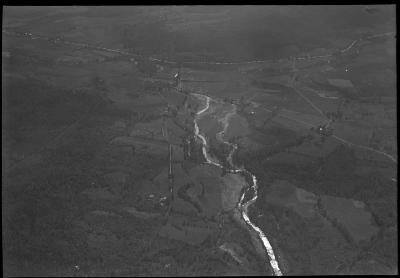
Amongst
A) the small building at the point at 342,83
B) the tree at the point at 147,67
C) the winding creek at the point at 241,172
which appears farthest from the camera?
the tree at the point at 147,67

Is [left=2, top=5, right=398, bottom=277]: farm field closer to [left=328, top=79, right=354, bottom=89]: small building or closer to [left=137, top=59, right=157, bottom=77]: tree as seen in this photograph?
[left=328, top=79, right=354, bottom=89]: small building

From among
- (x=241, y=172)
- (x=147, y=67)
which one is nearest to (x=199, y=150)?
(x=241, y=172)

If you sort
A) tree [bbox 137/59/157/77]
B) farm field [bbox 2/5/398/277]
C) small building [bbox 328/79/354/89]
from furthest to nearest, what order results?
tree [bbox 137/59/157/77] → small building [bbox 328/79/354/89] → farm field [bbox 2/5/398/277]

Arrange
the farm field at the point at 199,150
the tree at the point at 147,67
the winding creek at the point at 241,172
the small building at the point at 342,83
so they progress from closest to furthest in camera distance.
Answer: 1. the farm field at the point at 199,150
2. the winding creek at the point at 241,172
3. the small building at the point at 342,83
4. the tree at the point at 147,67

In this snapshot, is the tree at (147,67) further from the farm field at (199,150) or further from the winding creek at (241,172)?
the winding creek at (241,172)

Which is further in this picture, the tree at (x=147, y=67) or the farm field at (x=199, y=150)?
the tree at (x=147, y=67)

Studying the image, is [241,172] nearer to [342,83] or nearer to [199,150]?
[199,150]

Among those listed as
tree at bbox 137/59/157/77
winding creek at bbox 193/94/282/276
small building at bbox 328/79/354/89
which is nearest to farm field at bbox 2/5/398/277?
winding creek at bbox 193/94/282/276

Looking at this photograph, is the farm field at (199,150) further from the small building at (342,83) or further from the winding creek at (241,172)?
the small building at (342,83)

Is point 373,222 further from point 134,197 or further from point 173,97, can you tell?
point 173,97

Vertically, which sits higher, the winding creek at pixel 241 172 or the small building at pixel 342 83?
the small building at pixel 342 83

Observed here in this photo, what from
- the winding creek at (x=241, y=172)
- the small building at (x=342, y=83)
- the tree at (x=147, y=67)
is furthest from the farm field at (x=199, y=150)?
the tree at (x=147, y=67)
